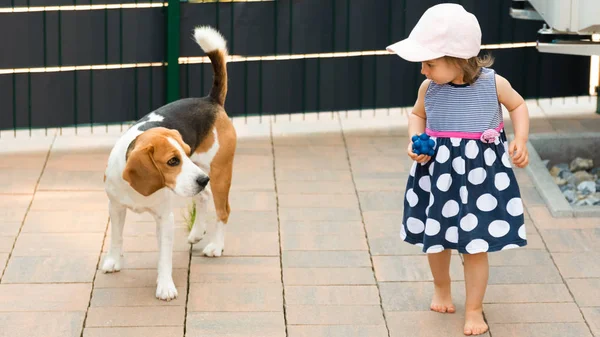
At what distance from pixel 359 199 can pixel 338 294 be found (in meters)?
1.57

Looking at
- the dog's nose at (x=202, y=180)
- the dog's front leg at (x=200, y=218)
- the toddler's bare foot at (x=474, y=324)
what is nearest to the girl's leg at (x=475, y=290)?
the toddler's bare foot at (x=474, y=324)

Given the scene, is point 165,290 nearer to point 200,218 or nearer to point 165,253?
point 165,253

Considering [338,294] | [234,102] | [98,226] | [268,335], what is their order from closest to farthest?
[268,335]
[338,294]
[98,226]
[234,102]

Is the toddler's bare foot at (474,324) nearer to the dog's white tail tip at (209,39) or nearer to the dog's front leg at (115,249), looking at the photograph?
the dog's front leg at (115,249)

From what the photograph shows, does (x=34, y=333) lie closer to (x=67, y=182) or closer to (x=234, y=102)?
(x=67, y=182)

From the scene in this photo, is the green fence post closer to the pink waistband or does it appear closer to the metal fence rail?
the metal fence rail

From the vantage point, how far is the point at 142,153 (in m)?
5.20

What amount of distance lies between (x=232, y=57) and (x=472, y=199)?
12.9 ft

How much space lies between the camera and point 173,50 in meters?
8.40

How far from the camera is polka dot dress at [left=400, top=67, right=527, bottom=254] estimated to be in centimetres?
499

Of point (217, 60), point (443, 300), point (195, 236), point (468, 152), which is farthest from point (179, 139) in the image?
point (443, 300)

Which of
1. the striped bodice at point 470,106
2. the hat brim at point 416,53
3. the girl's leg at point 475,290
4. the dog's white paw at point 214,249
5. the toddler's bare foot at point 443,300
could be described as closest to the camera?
the hat brim at point 416,53

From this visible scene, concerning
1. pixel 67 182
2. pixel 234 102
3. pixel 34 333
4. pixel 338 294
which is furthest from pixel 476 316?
pixel 234 102

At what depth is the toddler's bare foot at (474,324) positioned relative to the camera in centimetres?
518
